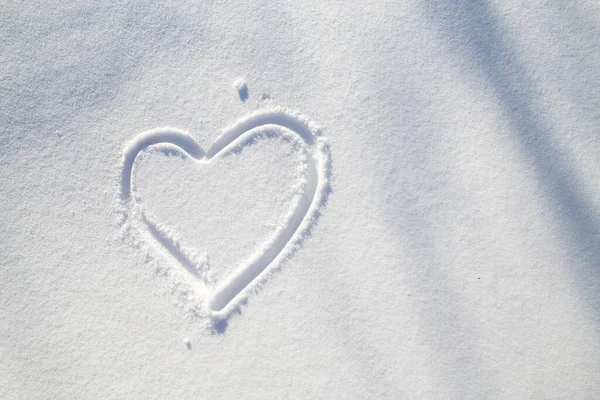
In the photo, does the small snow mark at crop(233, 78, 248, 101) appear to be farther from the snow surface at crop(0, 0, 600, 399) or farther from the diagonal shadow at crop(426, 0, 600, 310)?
the diagonal shadow at crop(426, 0, 600, 310)

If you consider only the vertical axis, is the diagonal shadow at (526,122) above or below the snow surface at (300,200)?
above

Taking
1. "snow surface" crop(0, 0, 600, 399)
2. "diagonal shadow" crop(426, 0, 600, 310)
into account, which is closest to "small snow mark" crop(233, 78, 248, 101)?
"snow surface" crop(0, 0, 600, 399)

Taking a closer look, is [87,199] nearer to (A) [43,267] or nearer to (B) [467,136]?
(A) [43,267]

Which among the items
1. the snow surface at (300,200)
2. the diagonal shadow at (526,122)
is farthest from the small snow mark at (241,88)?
the diagonal shadow at (526,122)

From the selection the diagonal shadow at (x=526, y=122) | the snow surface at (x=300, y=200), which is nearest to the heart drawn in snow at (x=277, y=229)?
the snow surface at (x=300, y=200)

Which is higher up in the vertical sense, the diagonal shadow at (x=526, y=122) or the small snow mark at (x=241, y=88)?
the diagonal shadow at (x=526, y=122)

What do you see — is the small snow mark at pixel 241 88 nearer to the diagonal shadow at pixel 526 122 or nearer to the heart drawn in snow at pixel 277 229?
the heart drawn in snow at pixel 277 229

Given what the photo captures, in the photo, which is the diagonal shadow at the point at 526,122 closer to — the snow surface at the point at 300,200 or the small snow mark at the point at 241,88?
the snow surface at the point at 300,200

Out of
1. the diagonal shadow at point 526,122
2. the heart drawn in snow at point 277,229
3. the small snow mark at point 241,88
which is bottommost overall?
the heart drawn in snow at point 277,229
